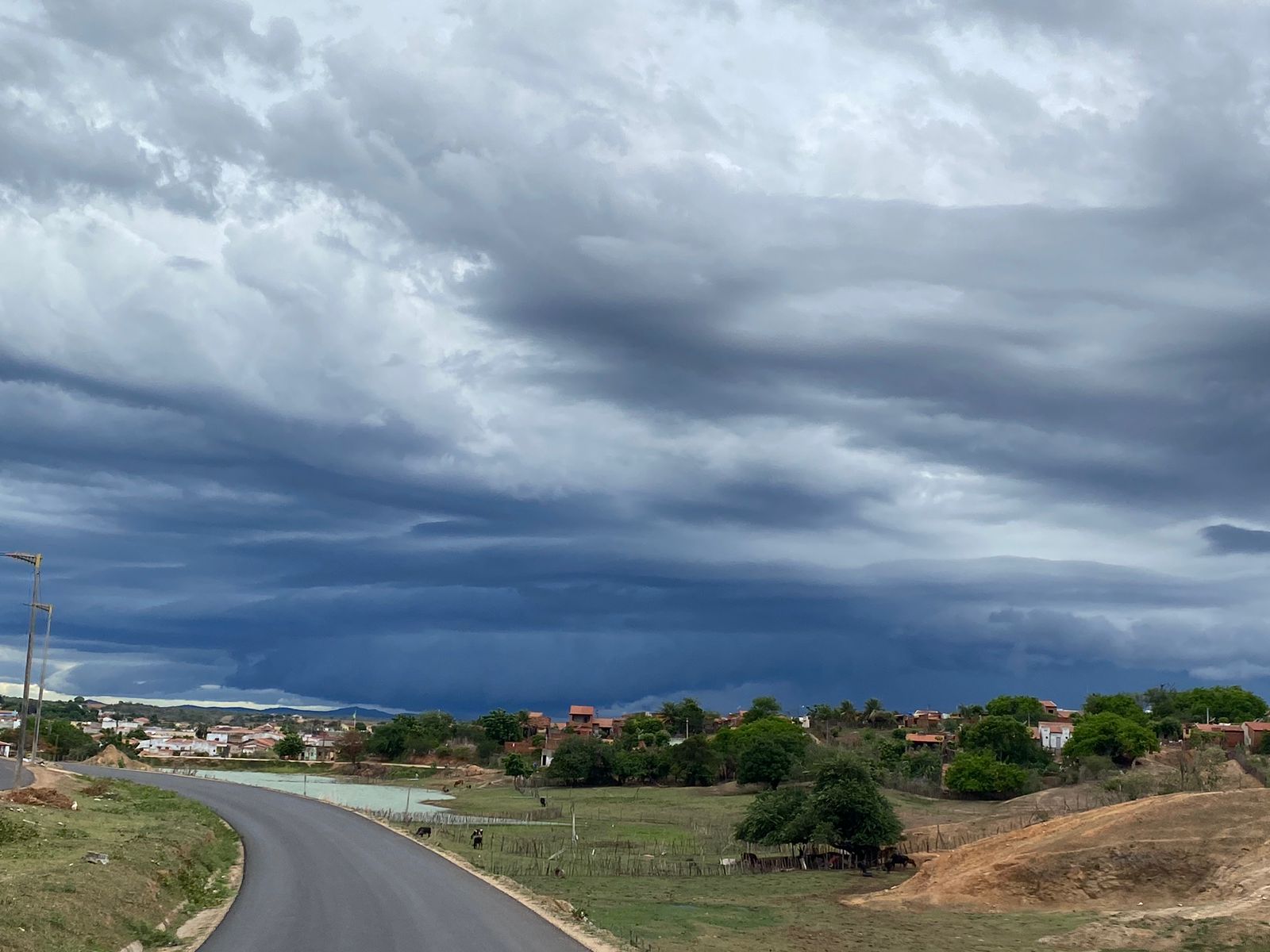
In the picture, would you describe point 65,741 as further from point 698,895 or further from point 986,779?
point 698,895

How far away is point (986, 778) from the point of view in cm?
11850

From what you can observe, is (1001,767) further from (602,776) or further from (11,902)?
(11,902)

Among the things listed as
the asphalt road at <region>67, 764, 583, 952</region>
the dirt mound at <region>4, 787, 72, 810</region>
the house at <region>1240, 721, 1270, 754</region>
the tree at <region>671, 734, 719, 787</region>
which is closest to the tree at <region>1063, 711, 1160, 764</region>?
the house at <region>1240, 721, 1270, 754</region>

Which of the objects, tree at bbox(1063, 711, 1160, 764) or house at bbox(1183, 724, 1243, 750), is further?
house at bbox(1183, 724, 1243, 750)

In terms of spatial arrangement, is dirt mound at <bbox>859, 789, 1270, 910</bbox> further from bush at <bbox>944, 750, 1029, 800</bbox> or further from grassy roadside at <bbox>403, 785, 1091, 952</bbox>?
bush at <bbox>944, 750, 1029, 800</bbox>

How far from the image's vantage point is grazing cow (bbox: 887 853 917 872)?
66.6 m

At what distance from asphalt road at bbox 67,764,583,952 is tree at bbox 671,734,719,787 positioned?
87.8m

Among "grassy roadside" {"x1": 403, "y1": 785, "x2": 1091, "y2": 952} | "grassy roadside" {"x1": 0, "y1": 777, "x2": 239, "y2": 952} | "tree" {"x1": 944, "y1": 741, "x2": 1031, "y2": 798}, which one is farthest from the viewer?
"tree" {"x1": 944, "y1": 741, "x2": 1031, "y2": 798}

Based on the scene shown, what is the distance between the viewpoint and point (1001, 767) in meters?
120

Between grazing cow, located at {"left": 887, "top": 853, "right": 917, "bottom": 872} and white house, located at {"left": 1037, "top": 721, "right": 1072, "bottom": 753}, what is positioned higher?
white house, located at {"left": 1037, "top": 721, "right": 1072, "bottom": 753}

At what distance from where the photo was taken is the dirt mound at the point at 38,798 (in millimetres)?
61969

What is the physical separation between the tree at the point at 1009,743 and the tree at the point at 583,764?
161 feet

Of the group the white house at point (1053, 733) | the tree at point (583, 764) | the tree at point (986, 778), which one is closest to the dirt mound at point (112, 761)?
the tree at point (583, 764)

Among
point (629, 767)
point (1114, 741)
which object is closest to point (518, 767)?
point (629, 767)
